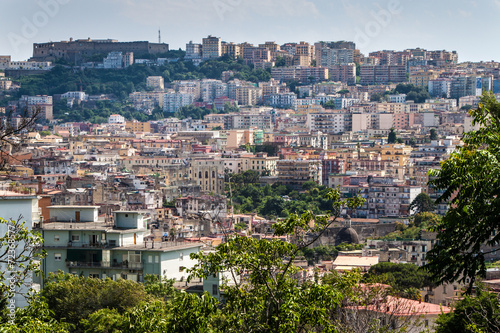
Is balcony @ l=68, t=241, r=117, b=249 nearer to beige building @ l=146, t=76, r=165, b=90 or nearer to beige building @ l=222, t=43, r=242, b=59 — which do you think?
Answer: beige building @ l=146, t=76, r=165, b=90

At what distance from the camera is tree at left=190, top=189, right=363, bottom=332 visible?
834 cm

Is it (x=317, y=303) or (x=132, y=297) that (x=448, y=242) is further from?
(x=132, y=297)

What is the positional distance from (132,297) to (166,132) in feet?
271

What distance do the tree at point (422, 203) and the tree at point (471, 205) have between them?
39452mm

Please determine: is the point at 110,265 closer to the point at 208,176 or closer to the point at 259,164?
the point at 208,176

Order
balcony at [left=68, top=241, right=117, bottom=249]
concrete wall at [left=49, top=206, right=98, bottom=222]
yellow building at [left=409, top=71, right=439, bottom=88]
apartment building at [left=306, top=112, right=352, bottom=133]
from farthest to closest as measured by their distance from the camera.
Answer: yellow building at [left=409, top=71, right=439, bottom=88] → apartment building at [left=306, top=112, right=352, bottom=133] → concrete wall at [left=49, top=206, right=98, bottom=222] → balcony at [left=68, top=241, right=117, bottom=249]

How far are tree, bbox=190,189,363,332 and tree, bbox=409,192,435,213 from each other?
4080cm

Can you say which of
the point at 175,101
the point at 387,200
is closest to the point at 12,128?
the point at 387,200

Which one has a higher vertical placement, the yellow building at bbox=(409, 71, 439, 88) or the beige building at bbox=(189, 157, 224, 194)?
the yellow building at bbox=(409, 71, 439, 88)

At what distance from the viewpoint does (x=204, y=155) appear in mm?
70125

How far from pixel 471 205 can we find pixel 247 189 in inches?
1911

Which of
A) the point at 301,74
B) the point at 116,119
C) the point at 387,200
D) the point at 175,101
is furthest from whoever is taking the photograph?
the point at 301,74

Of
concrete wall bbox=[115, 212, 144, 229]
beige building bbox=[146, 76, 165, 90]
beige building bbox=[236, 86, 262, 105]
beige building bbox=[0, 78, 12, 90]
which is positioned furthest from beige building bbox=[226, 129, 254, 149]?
concrete wall bbox=[115, 212, 144, 229]

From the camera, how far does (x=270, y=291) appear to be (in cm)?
851
